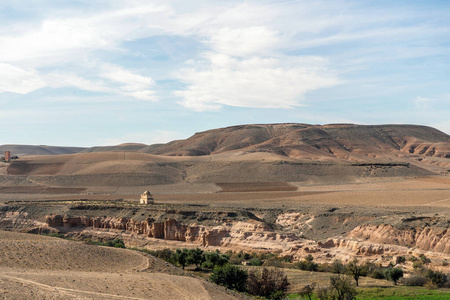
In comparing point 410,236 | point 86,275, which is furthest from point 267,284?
point 410,236

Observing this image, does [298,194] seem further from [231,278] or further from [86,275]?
[86,275]

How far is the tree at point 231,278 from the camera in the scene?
28.5m

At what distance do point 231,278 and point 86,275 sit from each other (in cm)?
932

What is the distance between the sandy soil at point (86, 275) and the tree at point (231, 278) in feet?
8.82

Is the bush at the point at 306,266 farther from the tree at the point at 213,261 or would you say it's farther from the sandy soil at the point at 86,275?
the sandy soil at the point at 86,275

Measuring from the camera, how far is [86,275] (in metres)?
22.3

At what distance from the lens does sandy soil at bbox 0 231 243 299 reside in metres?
→ 18.7

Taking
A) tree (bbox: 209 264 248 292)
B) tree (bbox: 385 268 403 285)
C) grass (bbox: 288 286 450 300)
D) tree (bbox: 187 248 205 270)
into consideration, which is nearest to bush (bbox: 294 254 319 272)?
tree (bbox: 385 268 403 285)

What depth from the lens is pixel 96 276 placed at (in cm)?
2222

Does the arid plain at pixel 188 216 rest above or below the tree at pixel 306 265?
Result: above

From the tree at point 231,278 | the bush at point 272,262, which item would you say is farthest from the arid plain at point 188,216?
the tree at point 231,278

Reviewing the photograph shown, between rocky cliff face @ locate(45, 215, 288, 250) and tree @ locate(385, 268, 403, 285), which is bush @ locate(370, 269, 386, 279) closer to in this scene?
tree @ locate(385, 268, 403, 285)

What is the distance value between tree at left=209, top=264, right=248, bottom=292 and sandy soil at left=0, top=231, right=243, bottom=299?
269 cm

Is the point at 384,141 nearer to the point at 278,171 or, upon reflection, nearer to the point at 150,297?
the point at 278,171
